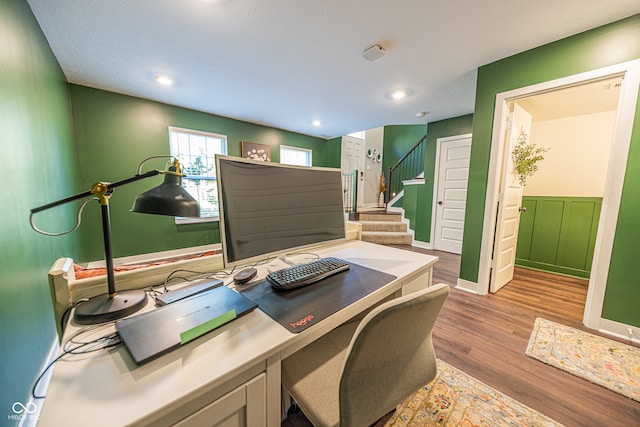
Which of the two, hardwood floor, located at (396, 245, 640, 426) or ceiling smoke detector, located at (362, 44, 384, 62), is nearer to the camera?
hardwood floor, located at (396, 245, 640, 426)

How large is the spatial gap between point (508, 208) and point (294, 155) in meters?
3.95

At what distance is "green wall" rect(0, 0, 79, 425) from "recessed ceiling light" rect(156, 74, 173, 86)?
826 millimetres

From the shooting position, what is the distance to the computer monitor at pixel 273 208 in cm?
87

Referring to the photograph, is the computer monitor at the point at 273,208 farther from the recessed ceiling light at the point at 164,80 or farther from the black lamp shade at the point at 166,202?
the recessed ceiling light at the point at 164,80

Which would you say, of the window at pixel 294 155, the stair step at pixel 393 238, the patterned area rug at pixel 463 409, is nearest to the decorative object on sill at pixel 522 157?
the patterned area rug at pixel 463 409

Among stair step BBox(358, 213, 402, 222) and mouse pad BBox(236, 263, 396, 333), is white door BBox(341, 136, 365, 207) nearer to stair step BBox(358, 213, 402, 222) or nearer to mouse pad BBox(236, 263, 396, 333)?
stair step BBox(358, 213, 402, 222)

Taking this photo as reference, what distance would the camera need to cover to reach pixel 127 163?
315 cm

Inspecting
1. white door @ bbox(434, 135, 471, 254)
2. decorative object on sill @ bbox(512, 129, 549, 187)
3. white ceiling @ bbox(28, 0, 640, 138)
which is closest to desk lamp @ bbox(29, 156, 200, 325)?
white ceiling @ bbox(28, 0, 640, 138)

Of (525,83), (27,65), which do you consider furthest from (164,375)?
(525,83)

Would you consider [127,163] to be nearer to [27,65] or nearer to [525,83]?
[27,65]

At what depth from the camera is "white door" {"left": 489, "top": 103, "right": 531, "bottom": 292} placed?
2.32 meters

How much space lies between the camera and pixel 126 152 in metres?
3.13

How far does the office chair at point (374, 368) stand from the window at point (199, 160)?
3208 millimetres

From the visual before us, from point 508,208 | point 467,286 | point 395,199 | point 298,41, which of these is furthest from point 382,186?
point 298,41
